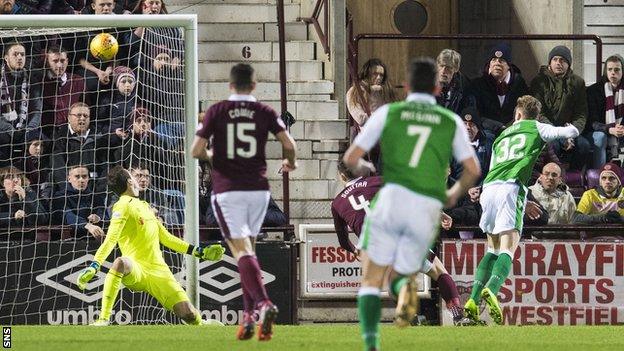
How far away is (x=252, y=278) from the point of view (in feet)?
43.2

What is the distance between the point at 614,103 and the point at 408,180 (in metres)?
10.5

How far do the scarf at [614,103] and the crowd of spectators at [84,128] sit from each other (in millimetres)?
5324

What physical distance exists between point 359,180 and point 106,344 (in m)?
4.99

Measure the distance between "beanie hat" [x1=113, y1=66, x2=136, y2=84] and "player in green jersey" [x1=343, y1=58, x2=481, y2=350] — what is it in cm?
827

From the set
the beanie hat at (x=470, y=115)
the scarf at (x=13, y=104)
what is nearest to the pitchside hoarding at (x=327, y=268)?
the beanie hat at (x=470, y=115)

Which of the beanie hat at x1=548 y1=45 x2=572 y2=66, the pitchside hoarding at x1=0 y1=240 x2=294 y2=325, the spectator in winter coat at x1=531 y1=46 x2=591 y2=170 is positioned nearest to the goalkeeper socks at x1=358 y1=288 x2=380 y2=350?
the pitchside hoarding at x1=0 y1=240 x2=294 y2=325

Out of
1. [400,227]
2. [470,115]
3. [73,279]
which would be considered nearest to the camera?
[400,227]

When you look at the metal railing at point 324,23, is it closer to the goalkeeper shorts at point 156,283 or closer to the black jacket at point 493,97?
the black jacket at point 493,97

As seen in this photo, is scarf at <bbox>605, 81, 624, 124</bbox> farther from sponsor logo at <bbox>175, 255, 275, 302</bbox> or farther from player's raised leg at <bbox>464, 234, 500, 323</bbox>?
sponsor logo at <bbox>175, 255, 275, 302</bbox>

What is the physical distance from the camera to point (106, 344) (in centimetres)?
1330

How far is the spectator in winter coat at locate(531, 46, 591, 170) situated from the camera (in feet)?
67.4

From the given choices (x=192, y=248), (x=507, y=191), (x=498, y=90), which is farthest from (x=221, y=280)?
(x=498, y=90)

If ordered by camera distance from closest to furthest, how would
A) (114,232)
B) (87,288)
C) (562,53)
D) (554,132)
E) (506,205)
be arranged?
(554,132) → (114,232) → (506,205) → (87,288) → (562,53)

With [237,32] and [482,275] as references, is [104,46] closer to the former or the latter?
[237,32]
